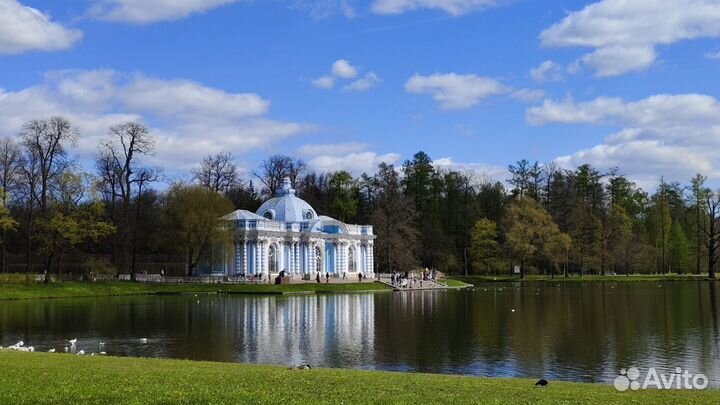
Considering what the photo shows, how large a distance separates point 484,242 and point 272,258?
95.9 ft

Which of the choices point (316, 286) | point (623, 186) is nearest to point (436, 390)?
point (316, 286)

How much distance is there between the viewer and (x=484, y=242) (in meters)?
93.2

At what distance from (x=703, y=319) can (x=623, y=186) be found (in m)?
74.0

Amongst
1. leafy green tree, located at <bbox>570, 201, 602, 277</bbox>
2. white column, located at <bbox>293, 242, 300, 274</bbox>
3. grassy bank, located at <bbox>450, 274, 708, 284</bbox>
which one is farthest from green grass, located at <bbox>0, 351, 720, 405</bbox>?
leafy green tree, located at <bbox>570, 201, 602, 277</bbox>

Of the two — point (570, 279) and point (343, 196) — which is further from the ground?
point (343, 196)

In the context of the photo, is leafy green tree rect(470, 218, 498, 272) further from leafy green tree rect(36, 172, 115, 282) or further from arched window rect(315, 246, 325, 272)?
leafy green tree rect(36, 172, 115, 282)

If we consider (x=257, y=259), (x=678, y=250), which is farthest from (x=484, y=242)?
(x=257, y=259)

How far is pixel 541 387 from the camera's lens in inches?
599

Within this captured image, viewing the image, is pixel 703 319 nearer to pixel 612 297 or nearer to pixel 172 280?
pixel 612 297

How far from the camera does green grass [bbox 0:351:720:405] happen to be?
1267 cm

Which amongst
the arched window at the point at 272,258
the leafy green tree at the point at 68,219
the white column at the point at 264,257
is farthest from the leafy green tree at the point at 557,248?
the leafy green tree at the point at 68,219

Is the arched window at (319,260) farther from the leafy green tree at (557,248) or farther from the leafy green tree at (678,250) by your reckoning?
the leafy green tree at (678,250)

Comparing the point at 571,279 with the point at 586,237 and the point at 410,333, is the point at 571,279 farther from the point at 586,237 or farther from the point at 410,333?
the point at 410,333
